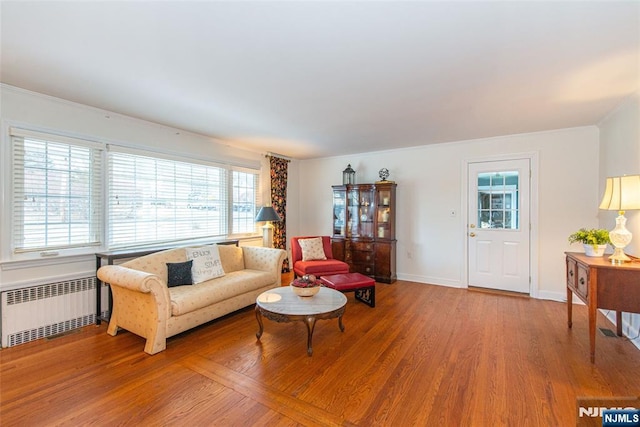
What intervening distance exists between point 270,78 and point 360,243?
3.42 metres

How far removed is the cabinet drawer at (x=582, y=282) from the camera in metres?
2.46

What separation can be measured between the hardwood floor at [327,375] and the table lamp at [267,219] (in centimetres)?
184

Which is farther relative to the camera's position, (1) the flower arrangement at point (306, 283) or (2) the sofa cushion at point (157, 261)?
(2) the sofa cushion at point (157, 261)

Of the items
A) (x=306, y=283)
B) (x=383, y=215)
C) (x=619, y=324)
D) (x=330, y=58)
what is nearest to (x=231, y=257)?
(x=306, y=283)

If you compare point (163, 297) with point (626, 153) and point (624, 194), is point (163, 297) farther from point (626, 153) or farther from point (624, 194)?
point (626, 153)

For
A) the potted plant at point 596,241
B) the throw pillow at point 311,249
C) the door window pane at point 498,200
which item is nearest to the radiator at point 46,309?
the throw pillow at point 311,249

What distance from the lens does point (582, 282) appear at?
2.58 m

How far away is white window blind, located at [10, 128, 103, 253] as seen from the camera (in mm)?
2695

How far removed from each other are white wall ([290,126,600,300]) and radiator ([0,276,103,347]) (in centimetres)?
363

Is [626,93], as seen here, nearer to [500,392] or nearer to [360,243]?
[500,392]

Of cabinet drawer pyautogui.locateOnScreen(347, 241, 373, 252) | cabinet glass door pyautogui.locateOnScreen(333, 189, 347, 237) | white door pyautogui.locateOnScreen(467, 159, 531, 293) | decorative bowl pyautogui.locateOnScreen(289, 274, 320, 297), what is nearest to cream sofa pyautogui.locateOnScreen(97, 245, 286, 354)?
decorative bowl pyautogui.locateOnScreen(289, 274, 320, 297)

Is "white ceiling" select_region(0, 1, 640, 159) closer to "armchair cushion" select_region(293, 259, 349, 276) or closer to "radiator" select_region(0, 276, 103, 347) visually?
"radiator" select_region(0, 276, 103, 347)

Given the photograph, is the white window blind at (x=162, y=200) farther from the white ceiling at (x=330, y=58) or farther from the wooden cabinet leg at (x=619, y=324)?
the wooden cabinet leg at (x=619, y=324)

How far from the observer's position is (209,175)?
14.5 feet
